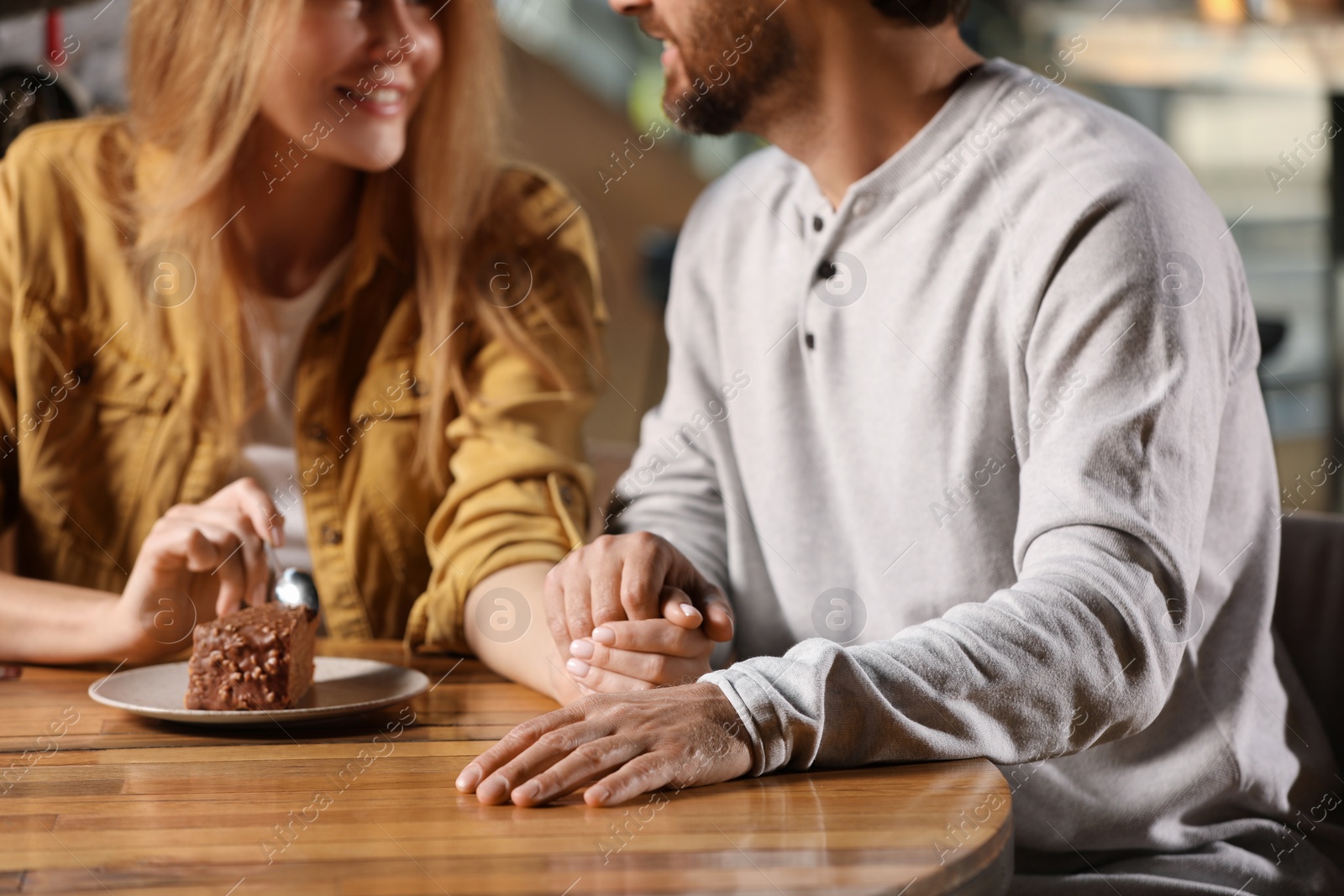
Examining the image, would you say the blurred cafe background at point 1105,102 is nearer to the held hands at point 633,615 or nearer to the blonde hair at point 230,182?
the blonde hair at point 230,182

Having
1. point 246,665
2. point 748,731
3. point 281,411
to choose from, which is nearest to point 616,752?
point 748,731

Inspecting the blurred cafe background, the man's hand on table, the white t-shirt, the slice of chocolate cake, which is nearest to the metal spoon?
the slice of chocolate cake

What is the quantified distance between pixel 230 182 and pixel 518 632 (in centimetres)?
84

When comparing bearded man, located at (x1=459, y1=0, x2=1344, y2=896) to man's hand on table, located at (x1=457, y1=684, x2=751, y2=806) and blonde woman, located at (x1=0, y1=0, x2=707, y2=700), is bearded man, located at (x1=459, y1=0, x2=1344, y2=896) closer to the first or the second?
man's hand on table, located at (x1=457, y1=684, x2=751, y2=806)

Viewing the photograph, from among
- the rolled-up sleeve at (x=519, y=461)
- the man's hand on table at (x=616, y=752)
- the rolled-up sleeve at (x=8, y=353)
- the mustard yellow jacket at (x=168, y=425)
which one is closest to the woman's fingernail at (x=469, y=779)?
the man's hand on table at (x=616, y=752)

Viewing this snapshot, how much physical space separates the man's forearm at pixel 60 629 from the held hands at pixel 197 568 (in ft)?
0.07

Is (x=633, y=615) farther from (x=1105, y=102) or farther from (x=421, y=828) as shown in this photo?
(x=1105, y=102)

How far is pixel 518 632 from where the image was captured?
4.46 ft

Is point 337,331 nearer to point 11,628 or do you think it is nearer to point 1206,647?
point 11,628

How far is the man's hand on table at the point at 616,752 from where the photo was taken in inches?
34.8

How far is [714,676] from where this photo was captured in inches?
38.8

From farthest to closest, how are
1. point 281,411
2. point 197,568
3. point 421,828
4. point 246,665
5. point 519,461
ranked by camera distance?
point 281,411, point 519,461, point 197,568, point 246,665, point 421,828

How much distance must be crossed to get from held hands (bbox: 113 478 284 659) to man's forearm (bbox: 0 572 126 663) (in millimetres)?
23

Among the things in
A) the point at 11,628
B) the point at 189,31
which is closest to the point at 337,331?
the point at 189,31
